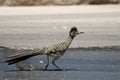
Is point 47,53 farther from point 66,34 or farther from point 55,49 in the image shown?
point 66,34

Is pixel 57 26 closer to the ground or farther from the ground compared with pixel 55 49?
closer to the ground

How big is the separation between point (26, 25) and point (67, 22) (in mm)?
996

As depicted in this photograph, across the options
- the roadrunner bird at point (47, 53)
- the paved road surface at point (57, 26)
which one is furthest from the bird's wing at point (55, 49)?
the paved road surface at point (57, 26)

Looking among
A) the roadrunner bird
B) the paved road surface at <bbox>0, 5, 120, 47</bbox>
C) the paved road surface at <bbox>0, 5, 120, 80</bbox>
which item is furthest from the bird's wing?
the paved road surface at <bbox>0, 5, 120, 47</bbox>

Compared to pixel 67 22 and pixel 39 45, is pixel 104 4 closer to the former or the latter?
pixel 67 22

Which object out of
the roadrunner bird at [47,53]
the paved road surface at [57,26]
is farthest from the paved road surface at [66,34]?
the roadrunner bird at [47,53]

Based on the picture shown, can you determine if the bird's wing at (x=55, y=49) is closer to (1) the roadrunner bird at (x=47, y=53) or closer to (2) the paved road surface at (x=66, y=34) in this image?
(1) the roadrunner bird at (x=47, y=53)

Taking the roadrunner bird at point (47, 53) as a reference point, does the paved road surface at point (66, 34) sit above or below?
below

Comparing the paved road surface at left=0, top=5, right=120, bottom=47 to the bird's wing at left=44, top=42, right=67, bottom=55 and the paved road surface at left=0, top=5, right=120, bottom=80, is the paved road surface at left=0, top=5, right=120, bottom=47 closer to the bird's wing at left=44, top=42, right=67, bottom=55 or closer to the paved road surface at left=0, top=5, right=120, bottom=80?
the paved road surface at left=0, top=5, right=120, bottom=80

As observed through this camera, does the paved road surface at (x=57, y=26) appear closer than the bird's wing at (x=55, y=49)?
No

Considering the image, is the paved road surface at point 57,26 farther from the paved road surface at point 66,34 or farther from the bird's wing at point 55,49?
the bird's wing at point 55,49

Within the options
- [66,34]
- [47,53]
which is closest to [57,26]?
[66,34]

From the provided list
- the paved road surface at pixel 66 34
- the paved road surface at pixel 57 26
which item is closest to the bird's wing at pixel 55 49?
the paved road surface at pixel 66 34

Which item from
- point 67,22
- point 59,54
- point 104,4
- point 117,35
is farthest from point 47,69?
point 104,4
